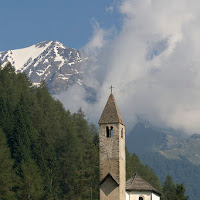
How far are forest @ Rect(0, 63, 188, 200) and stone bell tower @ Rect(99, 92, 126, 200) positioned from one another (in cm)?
1747

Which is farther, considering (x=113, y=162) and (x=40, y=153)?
(x=40, y=153)

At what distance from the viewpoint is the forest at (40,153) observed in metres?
72.2

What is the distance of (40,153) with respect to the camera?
8781cm

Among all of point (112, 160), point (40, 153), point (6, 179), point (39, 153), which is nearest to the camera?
point (112, 160)

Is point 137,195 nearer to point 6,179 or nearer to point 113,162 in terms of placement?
point 113,162

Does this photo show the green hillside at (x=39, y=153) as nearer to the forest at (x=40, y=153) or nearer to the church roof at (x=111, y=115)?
the forest at (x=40, y=153)

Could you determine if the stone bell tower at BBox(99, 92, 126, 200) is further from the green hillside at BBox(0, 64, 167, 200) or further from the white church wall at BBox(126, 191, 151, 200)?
the green hillside at BBox(0, 64, 167, 200)

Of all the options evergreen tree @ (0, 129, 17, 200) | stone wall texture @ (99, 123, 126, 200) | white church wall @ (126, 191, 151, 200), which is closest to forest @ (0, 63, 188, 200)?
evergreen tree @ (0, 129, 17, 200)

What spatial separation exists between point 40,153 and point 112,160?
35186 millimetres

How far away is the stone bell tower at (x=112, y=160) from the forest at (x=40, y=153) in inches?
688

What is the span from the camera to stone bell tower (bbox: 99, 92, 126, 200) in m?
54.1

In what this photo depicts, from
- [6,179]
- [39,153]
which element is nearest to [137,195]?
[6,179]

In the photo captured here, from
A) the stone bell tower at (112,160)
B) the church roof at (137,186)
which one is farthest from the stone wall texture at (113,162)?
the church roof at (137,186)

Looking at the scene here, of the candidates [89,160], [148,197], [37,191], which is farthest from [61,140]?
[148,197]
